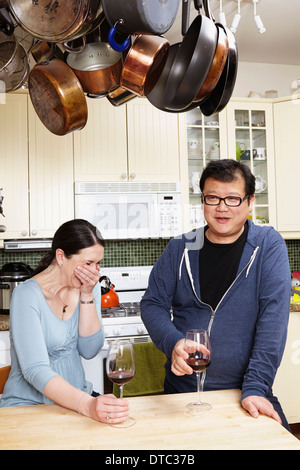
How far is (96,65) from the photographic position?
1.44 metres

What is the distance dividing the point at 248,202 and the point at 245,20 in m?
2.02

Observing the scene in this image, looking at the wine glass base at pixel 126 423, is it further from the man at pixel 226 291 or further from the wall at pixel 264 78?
the wall at pixel 264 78

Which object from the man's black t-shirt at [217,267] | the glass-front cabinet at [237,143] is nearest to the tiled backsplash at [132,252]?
the glass-front cabinet at [237,143]

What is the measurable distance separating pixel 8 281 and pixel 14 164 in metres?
0.88

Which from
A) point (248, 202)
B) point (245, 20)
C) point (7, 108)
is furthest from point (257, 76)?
point (248, 202)

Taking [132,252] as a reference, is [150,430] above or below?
below

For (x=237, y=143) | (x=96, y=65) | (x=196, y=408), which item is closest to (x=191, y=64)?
(x=96, y=65)

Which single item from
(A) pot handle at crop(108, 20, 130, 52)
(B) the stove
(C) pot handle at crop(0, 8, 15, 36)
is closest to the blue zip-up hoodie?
(A) pot handle at crop(108, 20, 130, 52)

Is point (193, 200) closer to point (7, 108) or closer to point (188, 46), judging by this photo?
point (7, 108)

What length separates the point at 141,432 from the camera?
102 cm

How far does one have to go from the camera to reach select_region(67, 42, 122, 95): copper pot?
1.44 metres

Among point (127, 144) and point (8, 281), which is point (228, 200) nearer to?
Result: point (8, 281)

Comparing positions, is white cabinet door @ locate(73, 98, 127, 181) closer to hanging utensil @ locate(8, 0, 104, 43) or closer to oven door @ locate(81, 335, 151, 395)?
oven door @ locate(81, 335, 151, 395)

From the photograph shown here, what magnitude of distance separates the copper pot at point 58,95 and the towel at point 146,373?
4.62ft
